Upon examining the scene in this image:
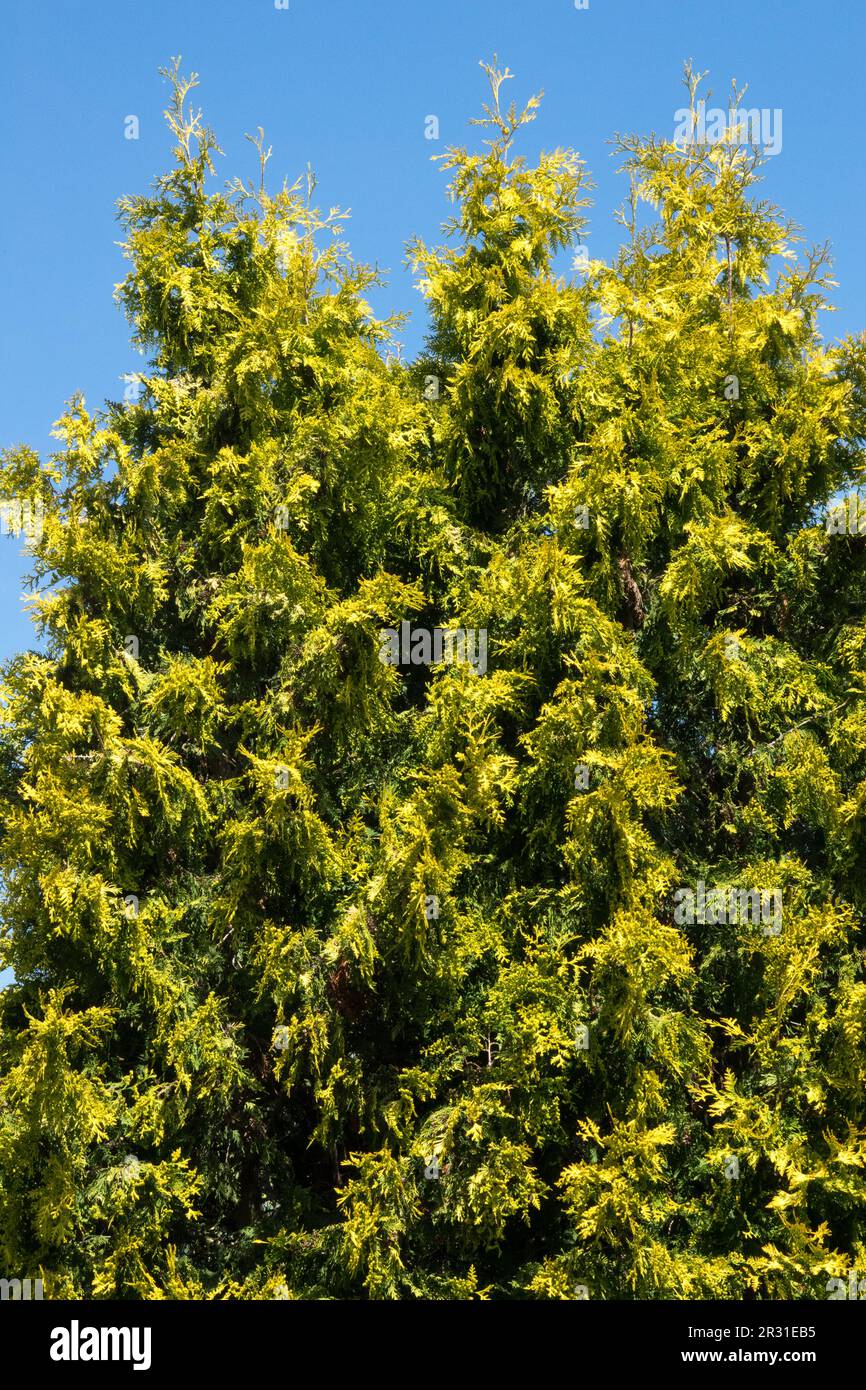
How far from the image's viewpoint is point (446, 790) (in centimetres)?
1023

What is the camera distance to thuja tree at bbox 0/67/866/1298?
33.2ft

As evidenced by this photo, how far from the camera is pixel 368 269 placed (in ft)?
42.6

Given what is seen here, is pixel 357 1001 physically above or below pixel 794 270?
Result: below

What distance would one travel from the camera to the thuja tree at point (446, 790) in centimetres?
1013

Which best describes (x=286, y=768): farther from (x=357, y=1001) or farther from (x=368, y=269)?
(x=368, y=269)

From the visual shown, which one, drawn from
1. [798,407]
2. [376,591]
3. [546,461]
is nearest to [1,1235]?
[376,591]
